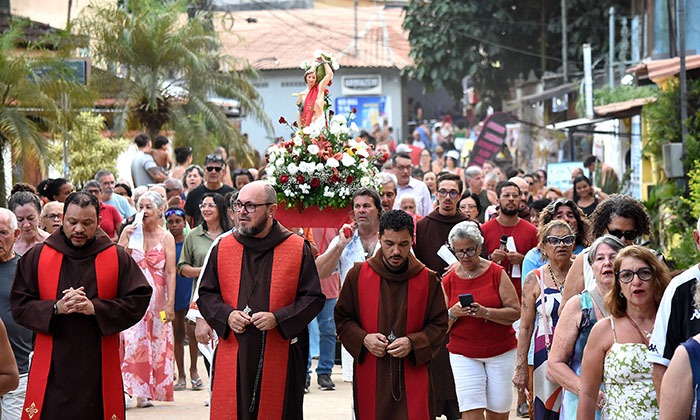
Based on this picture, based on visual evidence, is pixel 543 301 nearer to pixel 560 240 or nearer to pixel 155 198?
pixel 560 240

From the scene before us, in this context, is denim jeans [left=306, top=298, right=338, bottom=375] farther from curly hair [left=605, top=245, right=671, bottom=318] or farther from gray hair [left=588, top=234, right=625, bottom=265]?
curly hair [left=605, top=245, right=671, bottom=318]

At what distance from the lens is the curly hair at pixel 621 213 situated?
9.09 m

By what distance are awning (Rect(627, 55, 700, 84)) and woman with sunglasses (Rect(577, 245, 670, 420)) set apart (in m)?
11.7

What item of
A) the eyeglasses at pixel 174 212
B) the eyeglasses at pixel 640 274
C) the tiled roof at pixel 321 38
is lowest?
the eyeglasses at pixel 640 274

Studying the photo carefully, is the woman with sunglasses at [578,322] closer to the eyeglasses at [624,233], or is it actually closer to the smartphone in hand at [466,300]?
the eyeglasses at [624,233]

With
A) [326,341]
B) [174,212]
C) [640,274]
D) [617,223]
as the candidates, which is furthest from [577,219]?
[174,212]

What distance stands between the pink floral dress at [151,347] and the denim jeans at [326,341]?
1.53 meters

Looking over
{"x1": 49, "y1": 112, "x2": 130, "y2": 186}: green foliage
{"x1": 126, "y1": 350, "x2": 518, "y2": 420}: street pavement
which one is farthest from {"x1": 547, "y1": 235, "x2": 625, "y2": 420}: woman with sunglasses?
{"x1": 49, "y1": 112, "x2": 130, "y2": 186}: green foliage

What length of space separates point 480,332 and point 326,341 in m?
3.57

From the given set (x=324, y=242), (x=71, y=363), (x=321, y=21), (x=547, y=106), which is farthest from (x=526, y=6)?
(x=71, y=363)

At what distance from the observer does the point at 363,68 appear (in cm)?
5597

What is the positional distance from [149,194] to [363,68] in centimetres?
4331

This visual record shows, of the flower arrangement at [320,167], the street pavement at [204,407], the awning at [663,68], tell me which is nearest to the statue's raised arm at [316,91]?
the flower arrangement at [320,167]

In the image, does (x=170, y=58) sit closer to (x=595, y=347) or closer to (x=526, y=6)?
(x=526, y=6)
